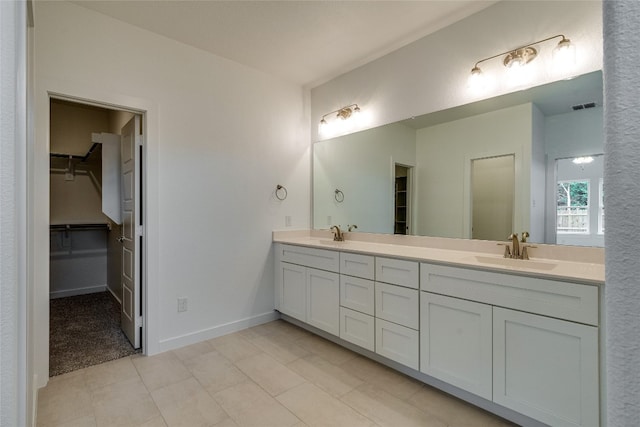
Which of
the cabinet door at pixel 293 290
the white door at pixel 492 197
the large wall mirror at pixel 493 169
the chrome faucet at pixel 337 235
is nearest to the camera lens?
the large wall mirror at pixel 493 169

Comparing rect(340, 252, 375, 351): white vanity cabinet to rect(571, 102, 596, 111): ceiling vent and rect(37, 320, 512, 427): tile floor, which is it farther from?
rect(571, 102, 596, 111): ceiling vent

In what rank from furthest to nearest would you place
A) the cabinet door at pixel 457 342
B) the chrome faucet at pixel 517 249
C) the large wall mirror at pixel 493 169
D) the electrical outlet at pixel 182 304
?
the electrical outlet at pixel 182 304 → the chrome faucet at pixel 517 249 → the large wall mirror at pixel 493 169 → the cabinet door at pixel 457 342

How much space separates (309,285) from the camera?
2908 mm

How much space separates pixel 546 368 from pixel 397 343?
0.88 m

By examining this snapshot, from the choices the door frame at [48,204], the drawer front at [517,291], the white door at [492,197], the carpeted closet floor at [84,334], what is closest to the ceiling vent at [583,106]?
the white door at [492,197]

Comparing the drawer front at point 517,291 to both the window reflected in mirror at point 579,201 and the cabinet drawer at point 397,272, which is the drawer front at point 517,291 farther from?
the window reflected in mirror at point 579,201

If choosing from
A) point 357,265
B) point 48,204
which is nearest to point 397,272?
point 357,265

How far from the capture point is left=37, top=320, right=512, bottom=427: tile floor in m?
1.80

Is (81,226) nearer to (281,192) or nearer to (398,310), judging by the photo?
(281,192)

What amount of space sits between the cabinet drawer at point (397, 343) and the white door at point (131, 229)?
A: 6.54 ft

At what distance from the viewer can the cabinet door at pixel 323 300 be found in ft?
8.71

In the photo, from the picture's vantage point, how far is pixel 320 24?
2.42 meters

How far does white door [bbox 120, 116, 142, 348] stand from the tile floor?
1.21ft

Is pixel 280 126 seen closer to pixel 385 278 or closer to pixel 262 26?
pixel 262 26
